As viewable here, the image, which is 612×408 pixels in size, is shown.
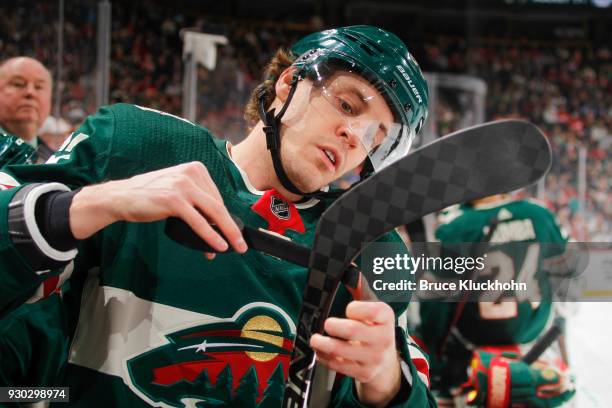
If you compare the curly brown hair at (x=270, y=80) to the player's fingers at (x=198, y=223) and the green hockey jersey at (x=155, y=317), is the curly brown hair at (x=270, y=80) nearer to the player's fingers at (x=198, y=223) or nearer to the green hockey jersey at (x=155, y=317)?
the green hockey jersey at (x=155, y=317)

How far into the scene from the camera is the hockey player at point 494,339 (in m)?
1.43

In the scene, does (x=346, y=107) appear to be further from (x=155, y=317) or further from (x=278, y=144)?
(x=155, y=317)

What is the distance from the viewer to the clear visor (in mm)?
882

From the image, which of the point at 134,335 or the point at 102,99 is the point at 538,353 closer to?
the point at 134,335

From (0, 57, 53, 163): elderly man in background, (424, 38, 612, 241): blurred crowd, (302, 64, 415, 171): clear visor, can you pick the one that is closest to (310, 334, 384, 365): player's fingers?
(302, 64, 415, 171): clear visor

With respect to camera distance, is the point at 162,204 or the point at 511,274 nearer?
the point at 162,204

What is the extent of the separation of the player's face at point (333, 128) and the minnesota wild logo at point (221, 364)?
24 cm

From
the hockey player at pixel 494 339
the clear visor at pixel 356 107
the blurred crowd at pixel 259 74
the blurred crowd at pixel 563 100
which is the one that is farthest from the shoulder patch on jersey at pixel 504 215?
the blurred crowd at pixel 563 100

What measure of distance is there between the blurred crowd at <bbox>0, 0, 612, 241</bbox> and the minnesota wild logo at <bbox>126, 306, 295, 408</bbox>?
94 cm

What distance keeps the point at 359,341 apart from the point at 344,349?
0.7 inches

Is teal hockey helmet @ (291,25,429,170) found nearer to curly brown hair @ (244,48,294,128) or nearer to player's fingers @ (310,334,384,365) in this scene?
curly brown hair @ (244,48,294,128)

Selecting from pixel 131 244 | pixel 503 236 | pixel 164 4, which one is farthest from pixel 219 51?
pixel 164 4

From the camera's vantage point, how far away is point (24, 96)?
1.83 meters

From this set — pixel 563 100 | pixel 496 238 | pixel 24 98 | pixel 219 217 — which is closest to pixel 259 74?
pixel 24 98
